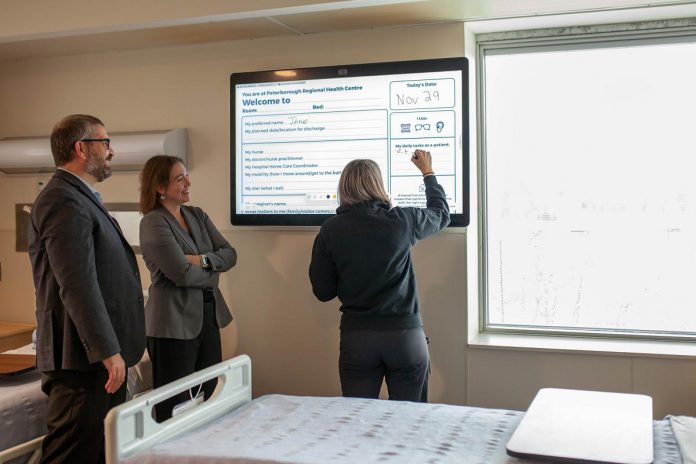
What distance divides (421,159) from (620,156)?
0.98 metres

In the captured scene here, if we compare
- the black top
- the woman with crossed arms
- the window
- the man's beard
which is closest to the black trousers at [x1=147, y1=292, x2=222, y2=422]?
the woman with crossed arms

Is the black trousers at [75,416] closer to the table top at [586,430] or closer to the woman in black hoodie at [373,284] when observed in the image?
the woman in black hoodie at [373,284]

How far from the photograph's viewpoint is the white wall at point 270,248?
10.1 feet

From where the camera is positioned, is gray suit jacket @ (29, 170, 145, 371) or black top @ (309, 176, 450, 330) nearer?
gray suit jacket @ (29, 170, 145, 371)

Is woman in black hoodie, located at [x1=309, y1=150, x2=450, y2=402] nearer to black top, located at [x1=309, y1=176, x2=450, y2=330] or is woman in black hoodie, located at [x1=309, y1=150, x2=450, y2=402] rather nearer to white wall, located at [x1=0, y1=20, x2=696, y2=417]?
black top, located at [x1=309, y1=176, x2=450, y2=330]

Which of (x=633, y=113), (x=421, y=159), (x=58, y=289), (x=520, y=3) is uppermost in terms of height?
(x=520, y=3)

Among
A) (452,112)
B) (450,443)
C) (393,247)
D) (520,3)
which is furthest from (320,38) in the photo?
(450,443)

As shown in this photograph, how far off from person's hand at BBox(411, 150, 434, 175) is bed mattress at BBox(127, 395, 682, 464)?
1.14m

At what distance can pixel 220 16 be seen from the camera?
2.98m

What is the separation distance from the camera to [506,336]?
3.32 m

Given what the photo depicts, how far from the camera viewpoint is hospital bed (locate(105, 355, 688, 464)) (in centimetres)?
161

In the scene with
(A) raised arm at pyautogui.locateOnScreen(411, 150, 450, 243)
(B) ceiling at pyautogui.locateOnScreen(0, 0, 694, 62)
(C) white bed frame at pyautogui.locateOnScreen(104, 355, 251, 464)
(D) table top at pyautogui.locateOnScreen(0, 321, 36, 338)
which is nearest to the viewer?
(C) white bed frame at pyautogui.locateOnScreen(104, 355, 251, 464)

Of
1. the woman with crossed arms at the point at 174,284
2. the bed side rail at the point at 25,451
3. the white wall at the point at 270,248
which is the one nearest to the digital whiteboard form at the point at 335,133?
the white wall at the point at 270,248

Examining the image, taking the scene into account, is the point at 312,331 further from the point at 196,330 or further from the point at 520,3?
the point at 520,3
